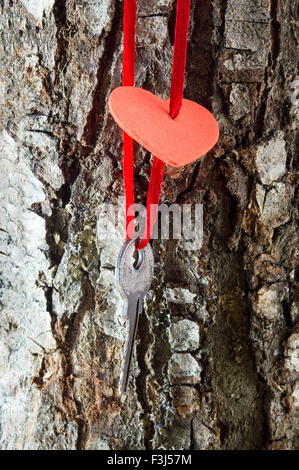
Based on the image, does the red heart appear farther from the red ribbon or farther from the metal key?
the metal key

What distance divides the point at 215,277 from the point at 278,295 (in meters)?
0.14

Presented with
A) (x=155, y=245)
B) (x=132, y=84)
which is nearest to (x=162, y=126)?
(x=132, y=84)

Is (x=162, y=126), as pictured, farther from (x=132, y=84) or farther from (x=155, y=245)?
(x=155, y=245)

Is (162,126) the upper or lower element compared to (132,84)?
lower

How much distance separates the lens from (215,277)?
2.77ft

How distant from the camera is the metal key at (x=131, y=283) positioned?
754 mm

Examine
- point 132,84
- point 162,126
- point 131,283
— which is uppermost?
point 132,84

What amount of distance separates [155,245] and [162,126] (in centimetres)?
27

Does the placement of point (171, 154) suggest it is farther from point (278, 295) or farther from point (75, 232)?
point (278, 295)

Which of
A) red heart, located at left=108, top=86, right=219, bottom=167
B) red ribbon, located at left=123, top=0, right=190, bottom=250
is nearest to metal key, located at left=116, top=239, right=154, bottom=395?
red ribbon, located at left=123, top=0, right=190, bottom=250

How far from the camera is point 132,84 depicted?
0.69m

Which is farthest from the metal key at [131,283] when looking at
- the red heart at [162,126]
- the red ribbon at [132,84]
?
the red heart at [162,126]

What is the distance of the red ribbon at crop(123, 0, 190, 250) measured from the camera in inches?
24.4

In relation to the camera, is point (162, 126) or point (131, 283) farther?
point (131, 283)
